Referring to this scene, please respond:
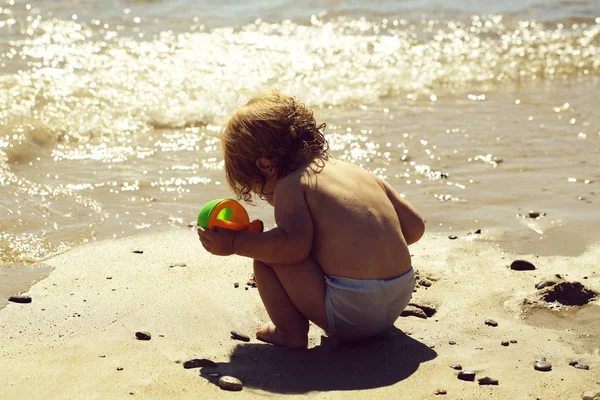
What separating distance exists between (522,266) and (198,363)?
1779mm

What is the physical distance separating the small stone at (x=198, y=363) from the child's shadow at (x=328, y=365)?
2cm

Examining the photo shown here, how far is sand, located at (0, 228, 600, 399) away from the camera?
9.42 ft

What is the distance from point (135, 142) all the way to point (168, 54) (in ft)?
9.22

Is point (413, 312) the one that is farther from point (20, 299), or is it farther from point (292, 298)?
point (20, 299)

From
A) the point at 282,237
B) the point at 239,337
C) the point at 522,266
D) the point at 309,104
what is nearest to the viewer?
the point at 282,237

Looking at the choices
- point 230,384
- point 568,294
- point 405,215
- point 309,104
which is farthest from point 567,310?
point 309,104

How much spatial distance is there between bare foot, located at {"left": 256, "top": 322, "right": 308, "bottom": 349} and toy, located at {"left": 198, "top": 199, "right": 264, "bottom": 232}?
400mm

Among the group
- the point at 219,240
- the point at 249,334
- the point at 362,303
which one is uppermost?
the point at 219,240

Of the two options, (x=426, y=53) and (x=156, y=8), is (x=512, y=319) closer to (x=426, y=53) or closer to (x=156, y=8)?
(x=426, y=53)

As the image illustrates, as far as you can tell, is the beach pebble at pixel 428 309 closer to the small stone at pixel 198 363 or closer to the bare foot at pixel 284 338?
the bare foot at pixel 284 338

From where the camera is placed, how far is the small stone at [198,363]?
303cm

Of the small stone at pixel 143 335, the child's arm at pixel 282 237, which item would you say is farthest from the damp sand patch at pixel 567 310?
the small stone at pixel 143 335

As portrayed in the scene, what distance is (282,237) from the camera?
123 inches

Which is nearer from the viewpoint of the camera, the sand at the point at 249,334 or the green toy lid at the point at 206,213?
the sand at the point at 249,334
